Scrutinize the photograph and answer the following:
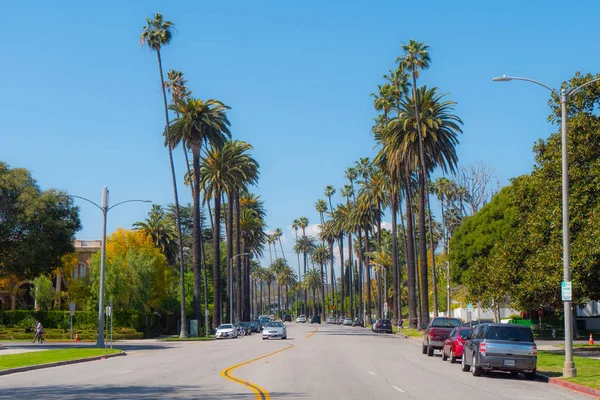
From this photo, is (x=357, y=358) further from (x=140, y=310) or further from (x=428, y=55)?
(x=140, y=310)

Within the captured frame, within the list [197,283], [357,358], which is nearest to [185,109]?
[197,283]

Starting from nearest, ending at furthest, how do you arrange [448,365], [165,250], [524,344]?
[524,344] < [448,365] < [165,250]

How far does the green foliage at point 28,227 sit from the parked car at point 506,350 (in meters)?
34.7

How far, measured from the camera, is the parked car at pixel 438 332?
35.8 metres

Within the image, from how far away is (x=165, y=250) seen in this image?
96.9 m

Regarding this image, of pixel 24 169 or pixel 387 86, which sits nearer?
pixel 24 169

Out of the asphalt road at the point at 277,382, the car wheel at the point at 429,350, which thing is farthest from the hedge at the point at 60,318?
the asphalt road at the point at 277,382

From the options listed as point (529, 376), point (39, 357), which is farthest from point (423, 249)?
point (529, 376)

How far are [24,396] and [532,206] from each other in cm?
2736

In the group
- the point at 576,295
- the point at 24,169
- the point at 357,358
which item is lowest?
the point at 357,358

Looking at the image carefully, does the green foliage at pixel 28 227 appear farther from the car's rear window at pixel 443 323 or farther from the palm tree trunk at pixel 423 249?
the palm tree trunk at pixel 423 249

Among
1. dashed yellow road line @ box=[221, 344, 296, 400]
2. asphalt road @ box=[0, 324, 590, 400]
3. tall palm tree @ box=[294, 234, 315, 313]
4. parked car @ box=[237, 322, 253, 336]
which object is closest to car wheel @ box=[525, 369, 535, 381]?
asphalt road @ box=[0, 324, 590, 400]

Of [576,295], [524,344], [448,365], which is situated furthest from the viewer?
[576,295]

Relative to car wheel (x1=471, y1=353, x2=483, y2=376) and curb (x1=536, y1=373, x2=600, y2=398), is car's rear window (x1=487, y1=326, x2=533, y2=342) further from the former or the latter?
curb (x1=536, y1=373, x2=600, y2=398)
